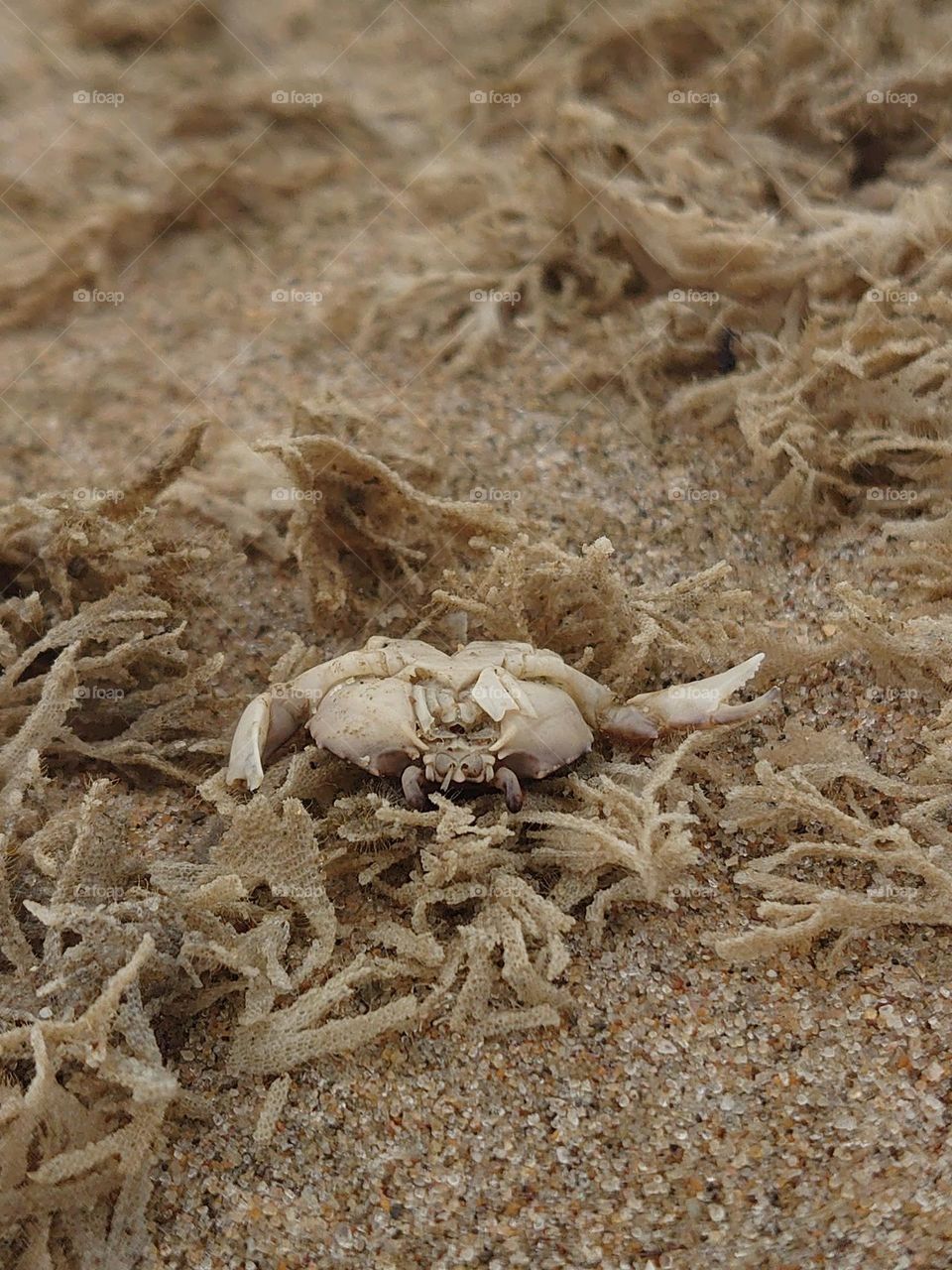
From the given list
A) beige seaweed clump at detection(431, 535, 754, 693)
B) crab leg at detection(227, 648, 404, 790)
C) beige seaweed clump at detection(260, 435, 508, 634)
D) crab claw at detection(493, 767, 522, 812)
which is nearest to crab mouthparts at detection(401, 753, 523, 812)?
crab claw at detection(493, 767, 522, 812)

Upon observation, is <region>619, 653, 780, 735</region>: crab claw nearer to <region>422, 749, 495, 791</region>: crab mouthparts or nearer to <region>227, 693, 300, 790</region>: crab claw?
<region>422, 749, 495, 791</region>: crab mouthparts

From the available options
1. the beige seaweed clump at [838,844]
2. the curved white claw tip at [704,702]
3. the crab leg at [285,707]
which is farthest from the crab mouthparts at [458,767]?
the beige seaweed clump at [838,844]

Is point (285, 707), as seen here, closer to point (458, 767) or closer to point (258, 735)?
point (258, 735)

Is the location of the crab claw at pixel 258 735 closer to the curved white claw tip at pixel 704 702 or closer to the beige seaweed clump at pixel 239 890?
the beige seaweed clump at pixel 239 890

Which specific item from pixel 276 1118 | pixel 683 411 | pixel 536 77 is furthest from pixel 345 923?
pixel 536 77

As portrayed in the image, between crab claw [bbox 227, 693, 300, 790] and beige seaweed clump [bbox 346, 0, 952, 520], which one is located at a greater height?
beige seaweed clump [bbox 346, 0, 952, 520]

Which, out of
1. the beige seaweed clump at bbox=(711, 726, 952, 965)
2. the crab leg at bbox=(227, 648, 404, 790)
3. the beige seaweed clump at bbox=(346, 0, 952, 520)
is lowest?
the beige seaweed clump at bbox=(711, 726, 952, 965)

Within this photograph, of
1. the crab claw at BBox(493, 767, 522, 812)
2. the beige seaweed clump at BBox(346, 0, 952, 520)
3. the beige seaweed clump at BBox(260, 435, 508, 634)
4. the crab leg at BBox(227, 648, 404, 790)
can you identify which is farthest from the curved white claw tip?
the beige seaweed clump at BBox(346, 0, 952, 520)

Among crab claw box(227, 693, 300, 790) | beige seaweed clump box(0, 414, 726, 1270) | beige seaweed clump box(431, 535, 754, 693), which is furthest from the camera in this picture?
beige seaweed clump box(431, 535, 754, 693)

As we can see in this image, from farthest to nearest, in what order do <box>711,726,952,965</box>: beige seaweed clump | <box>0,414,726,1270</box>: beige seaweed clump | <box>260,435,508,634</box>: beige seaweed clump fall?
<box>260,435,508,634</box>: beige seaweed clump, <box>711,726,952,965</box>: beige seaweed clump, <box>0,414,726,1270</box>: beige seaweed clump

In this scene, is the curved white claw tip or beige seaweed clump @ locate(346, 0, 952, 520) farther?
beige seaweed clump @ locate(346, 0, 952, 520)
